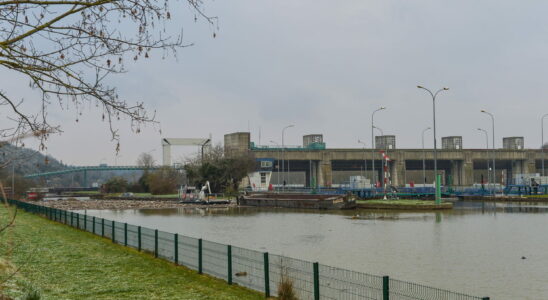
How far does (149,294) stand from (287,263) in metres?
3.32

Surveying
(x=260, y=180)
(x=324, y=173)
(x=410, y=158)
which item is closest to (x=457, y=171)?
(x=410, y=158)

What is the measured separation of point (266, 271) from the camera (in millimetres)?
12727

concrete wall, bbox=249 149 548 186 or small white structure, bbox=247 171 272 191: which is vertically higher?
concrete wall, bbox=249 149 548 186

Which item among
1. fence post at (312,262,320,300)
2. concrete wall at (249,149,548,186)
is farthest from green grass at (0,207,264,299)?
concrete wall at (249,149,548,186)

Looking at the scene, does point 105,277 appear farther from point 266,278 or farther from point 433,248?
point 433,248

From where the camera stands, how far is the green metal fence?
11580mm

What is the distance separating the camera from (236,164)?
97.8 meters

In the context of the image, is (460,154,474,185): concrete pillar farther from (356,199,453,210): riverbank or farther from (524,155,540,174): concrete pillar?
(356,199,453,210): riverbank

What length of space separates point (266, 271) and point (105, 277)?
196 inches

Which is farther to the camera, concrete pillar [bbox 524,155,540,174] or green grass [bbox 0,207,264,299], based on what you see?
concrete pillar [bbox 524,155,540,174]

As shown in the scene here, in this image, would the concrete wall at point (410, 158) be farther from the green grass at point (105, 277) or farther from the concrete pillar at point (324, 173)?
the green grass at point (105, 277)

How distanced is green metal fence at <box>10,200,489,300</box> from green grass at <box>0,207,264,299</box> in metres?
0.46

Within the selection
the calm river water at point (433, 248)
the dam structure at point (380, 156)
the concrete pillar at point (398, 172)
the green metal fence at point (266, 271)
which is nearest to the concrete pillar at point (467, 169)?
the dam structure at point (380, 156)

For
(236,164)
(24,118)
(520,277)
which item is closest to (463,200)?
(236,164)
